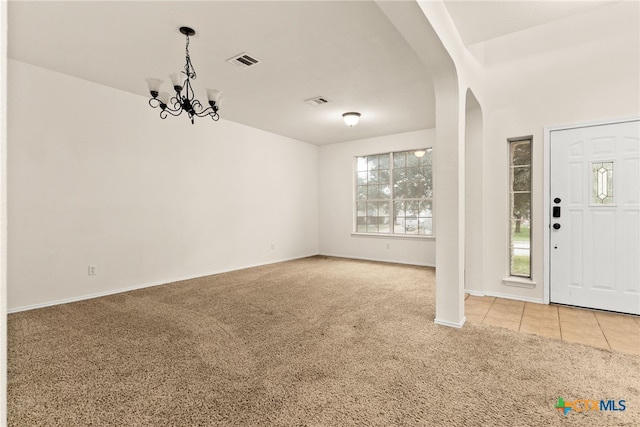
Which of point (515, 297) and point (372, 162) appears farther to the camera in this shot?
point (372, 162)

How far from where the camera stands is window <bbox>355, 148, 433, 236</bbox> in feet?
20.6

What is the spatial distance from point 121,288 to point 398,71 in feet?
14.6

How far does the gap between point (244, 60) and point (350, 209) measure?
4321 millimetres

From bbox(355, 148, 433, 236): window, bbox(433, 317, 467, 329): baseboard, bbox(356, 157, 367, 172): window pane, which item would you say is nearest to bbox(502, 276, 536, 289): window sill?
bbox(433, 317, 467, 329): baseboard

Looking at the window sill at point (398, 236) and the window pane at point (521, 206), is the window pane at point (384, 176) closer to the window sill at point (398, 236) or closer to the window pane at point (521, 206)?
the window sill at point (398, 236)

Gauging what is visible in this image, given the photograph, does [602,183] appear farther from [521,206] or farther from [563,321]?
[563,321]

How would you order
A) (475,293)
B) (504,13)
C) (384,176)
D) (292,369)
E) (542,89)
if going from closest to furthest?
(292,369) < (504,13) < (542,89) < (475,293) < (384,176)

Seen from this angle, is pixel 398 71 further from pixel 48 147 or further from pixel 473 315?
pixel 48 147

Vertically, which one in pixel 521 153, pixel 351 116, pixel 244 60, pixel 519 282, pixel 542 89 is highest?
pixel 244 60

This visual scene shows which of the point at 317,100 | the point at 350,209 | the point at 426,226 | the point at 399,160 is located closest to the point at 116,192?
the point at 317,100

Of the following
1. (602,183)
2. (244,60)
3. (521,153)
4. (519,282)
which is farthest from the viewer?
(521,153)

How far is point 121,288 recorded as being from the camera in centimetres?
414

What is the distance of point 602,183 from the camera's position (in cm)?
322

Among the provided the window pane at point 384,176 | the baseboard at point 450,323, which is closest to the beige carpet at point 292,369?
the baseboard at point 450,323
